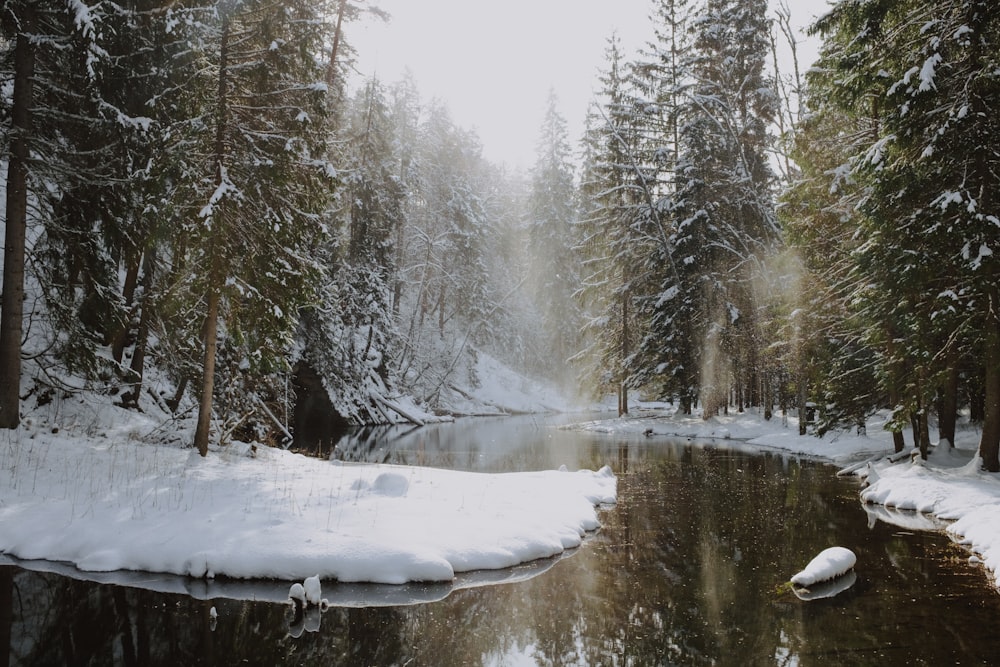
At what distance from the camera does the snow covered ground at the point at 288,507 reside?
762 cm

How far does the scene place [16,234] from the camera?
39.0 ft

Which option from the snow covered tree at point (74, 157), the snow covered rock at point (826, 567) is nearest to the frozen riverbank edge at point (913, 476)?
the snow covered rock at point (826, 567)

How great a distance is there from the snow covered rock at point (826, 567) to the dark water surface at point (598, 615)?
234mm

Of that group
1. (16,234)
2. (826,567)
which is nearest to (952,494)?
(826,567)

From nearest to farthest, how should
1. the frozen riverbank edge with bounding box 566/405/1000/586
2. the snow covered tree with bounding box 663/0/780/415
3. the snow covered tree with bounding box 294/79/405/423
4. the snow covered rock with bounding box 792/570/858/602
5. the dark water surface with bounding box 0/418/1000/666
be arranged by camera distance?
the dark water surface with bounding box 0/418/1000/666
the snow covered rock with bounding box 792/570/858/602
the frozen riverbank edge with bounding box 566/405/1000/586
the snow covered tree with bounding box 294/79/405/423
the snow covered tree with bounding box 663/0/780/415

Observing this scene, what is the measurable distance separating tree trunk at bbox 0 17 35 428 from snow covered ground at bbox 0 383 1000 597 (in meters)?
0.75

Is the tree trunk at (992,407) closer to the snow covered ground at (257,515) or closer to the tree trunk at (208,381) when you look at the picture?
the snow covered ground at (257,515)

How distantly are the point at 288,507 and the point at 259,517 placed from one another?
0.57 m

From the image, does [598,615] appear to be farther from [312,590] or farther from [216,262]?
[216,262]

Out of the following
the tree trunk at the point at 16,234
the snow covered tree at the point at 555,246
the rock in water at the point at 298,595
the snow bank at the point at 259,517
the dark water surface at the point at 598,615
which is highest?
the snow covered tree at the point at 555,246

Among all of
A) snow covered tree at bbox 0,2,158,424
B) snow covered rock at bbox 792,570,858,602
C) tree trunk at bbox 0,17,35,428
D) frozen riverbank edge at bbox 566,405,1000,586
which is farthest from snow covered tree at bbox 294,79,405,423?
snow covered rock at bbox 792,570,858,602

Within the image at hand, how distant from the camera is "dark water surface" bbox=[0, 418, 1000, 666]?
5676mm

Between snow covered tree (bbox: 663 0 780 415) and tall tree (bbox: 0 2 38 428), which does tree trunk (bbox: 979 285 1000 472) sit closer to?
snow covered tree (bbox: 663 0 780 415)

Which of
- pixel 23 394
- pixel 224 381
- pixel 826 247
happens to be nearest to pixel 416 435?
pixel 224 381
